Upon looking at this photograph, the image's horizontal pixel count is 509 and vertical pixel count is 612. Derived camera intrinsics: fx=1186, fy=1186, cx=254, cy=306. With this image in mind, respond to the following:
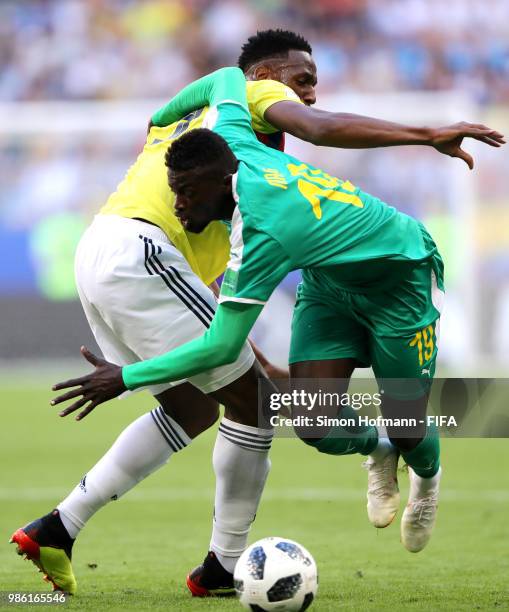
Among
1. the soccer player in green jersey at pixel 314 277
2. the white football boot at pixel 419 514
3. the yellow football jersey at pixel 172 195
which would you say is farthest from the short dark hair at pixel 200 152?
the white football boot at pixel 419 514

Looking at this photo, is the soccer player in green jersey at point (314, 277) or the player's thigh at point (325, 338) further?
the player's thigh at point (325, 338)

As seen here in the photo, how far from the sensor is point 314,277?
5.45 m

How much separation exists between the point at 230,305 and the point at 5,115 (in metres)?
12.9

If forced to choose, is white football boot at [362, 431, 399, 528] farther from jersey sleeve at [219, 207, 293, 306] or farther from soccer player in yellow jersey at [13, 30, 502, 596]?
jersey sleeve at [219, 207, 293, 306]

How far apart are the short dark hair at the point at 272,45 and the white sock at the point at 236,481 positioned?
1.77 m

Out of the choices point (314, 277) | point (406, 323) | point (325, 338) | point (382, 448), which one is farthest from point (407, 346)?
point (382, 448)

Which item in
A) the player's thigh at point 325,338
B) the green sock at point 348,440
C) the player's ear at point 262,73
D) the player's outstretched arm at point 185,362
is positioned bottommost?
the green sock at point 348,440

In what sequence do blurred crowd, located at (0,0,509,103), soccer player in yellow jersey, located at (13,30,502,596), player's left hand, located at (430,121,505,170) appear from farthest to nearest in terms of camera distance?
1. blurred crowd, located at (0,0,509,103)
2. soccer player in yellow jersey, located at (13,30,502,596)
3. player's left hand, located at (430,121,505,170)

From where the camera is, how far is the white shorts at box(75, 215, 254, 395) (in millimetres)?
4875

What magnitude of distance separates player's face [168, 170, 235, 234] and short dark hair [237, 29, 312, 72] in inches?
48.4

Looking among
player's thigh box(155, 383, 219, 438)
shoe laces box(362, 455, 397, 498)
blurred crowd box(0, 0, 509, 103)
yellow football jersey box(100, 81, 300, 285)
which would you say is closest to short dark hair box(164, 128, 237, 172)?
yellow football jersey box(100, 81, 300, 285)

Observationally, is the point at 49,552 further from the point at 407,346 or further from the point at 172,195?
the point at 407,346

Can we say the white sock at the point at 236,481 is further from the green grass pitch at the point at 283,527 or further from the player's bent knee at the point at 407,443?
the player's bent knee at the point at 407,443

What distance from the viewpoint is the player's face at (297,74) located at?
549 centimetres
